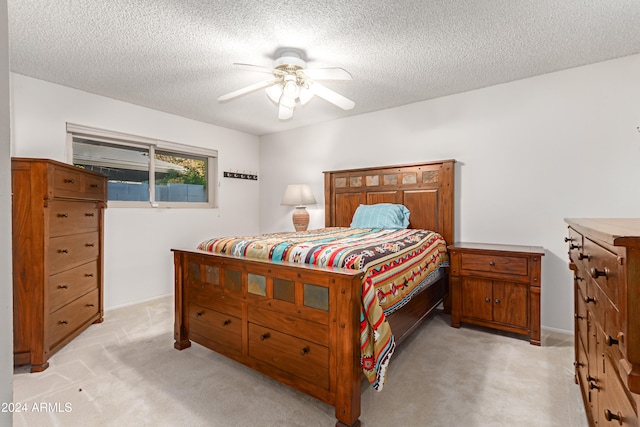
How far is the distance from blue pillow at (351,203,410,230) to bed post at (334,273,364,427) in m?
1.88

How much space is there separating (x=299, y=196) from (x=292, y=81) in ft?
6.37

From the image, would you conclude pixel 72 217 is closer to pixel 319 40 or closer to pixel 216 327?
pixel 216 327

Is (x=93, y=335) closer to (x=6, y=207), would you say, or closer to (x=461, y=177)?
(x=6, y=207)

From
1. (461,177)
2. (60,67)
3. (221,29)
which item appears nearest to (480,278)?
(461,177)

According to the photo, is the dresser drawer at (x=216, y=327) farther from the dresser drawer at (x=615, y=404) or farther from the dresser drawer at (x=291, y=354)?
the dresser drawer at (x=615, y=404)

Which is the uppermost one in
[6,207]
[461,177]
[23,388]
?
[461,177]

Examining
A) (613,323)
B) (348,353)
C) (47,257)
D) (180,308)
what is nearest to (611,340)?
(613,323)

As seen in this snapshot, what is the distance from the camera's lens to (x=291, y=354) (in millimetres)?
1703

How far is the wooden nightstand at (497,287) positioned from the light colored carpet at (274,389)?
0.19 meters

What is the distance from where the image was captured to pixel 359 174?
12.8 ft

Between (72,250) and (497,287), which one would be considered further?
(497,287)

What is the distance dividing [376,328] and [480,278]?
164 cm

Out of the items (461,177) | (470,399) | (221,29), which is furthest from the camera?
(461,177)

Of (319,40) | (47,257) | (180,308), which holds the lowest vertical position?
(180,308)
